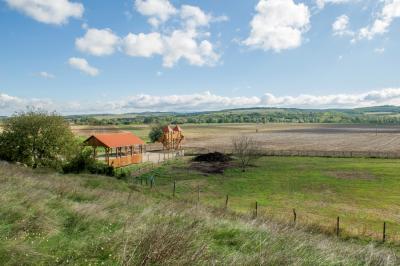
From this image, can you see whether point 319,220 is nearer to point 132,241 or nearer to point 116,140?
point 132,241

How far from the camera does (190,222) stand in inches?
323

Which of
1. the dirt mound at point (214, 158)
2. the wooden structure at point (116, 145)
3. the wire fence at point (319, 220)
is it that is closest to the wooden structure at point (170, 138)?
the dirt mound at point (214, 158)

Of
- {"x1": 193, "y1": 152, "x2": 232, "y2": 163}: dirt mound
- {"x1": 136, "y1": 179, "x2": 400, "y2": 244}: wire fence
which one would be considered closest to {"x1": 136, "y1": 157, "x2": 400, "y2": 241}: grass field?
Answer: {"x1": 136, "y1": 179, "x2": 400, "y2": 244}: wire fence

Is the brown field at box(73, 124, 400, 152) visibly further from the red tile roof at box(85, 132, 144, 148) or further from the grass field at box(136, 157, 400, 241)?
the red tile roof at box(85, 132, 144, 148)

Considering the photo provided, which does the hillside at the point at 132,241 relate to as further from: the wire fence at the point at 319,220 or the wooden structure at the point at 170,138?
the wooden structure at the point at 170,138

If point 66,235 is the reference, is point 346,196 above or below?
below

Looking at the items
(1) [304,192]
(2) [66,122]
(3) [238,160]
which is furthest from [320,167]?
(2) [66,122]

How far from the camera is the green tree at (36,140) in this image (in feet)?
108

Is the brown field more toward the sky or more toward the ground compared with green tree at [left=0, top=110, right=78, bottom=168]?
more toward the ground

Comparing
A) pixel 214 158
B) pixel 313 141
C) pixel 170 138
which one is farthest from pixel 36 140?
pixel 313 141

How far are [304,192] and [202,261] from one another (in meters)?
30.2

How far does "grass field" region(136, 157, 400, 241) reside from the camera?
2364cm

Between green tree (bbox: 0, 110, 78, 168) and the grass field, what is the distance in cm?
1023

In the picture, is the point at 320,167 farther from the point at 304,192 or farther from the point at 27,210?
the point at 27,210
